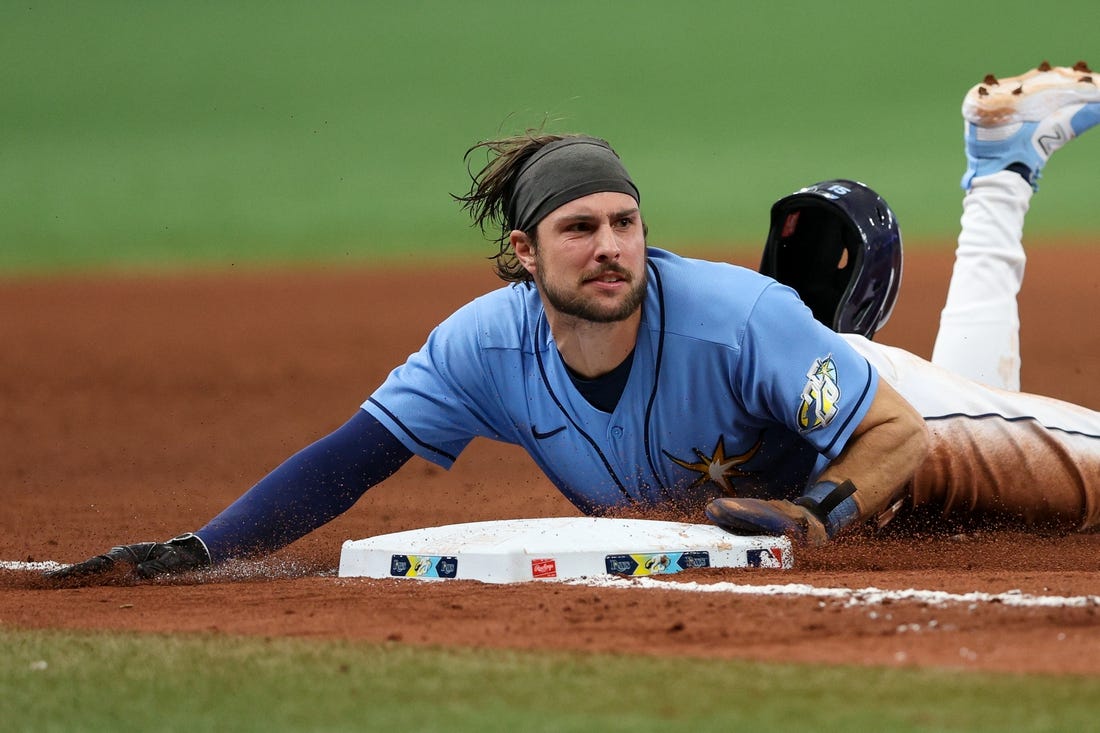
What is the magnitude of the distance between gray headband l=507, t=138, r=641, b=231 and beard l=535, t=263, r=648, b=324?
0.20 m

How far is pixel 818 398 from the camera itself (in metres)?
3.37

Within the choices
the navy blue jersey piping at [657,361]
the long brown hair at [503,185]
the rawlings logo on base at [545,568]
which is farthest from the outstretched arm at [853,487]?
the long brown hair at [503,185]

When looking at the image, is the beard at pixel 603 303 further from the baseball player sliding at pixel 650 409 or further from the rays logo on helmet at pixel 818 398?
the rays logo on helmet at pixel 818 398

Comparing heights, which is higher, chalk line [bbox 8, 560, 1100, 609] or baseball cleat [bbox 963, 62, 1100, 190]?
baseball cleat [bbox 963, 62, 1100, 190]

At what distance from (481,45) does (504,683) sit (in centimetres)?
1775

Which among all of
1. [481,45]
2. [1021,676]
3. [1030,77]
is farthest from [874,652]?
[481,45]

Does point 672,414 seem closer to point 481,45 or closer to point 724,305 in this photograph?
point 724,305

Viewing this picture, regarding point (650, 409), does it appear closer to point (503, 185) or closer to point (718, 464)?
point (718, 464)

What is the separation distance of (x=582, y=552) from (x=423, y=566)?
0.40m

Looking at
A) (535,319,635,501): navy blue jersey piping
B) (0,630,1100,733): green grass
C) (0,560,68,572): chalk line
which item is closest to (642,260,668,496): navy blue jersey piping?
(535,319,635,501): navy blue jersey piping

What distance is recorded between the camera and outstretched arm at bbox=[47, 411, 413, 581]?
11.6ft

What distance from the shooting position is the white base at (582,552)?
3.25 m

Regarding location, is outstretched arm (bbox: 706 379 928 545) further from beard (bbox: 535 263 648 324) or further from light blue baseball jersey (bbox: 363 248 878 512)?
beard (bbox: 535 263 648 324)

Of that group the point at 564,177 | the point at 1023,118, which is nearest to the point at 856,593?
the point at 564,177
